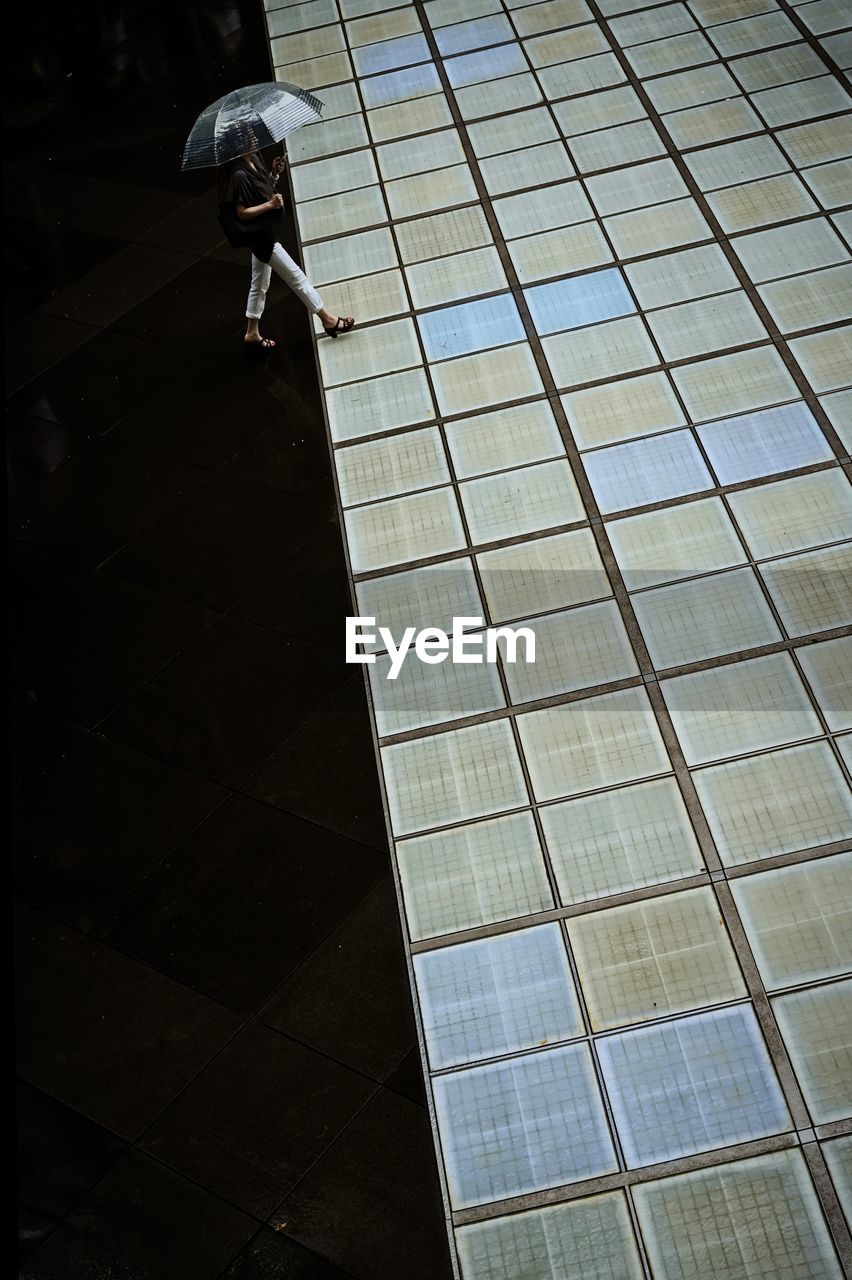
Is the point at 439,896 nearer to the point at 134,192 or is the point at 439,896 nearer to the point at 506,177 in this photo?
the point at 506,177

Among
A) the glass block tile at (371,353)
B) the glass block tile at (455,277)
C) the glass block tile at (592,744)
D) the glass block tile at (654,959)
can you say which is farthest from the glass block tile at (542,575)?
the glass block tile at (455,277)

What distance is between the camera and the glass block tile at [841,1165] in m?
2.89

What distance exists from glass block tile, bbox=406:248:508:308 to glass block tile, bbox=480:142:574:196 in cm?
62

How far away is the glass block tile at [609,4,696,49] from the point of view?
22.5ft

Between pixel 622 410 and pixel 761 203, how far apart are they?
68.4 inches

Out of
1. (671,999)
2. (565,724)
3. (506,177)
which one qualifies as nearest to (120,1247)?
(671,999)

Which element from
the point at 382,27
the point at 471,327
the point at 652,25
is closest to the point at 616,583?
the point at 471,327

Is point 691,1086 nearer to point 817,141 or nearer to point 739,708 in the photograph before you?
point 739,708

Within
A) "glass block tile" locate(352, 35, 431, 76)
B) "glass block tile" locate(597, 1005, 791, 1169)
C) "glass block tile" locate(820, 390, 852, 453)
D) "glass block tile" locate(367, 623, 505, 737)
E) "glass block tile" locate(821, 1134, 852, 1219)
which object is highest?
"glass block tile" locate(352, 35, 431, 76)

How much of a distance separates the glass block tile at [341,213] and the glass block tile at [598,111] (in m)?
1.25

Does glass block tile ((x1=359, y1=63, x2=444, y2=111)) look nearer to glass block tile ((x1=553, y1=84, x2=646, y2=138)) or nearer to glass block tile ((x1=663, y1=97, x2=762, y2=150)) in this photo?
glass block tile ((x1=553, y1=84, x2=646, y2=138))

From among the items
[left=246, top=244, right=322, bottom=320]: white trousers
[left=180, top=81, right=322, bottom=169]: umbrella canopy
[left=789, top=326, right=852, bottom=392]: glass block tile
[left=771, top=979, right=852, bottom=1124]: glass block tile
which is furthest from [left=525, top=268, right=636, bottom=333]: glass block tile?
[left=771, top=979, right=852, bottom=1124]: glass block tile

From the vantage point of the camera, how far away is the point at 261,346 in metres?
5.65

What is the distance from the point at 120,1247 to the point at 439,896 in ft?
4.69
